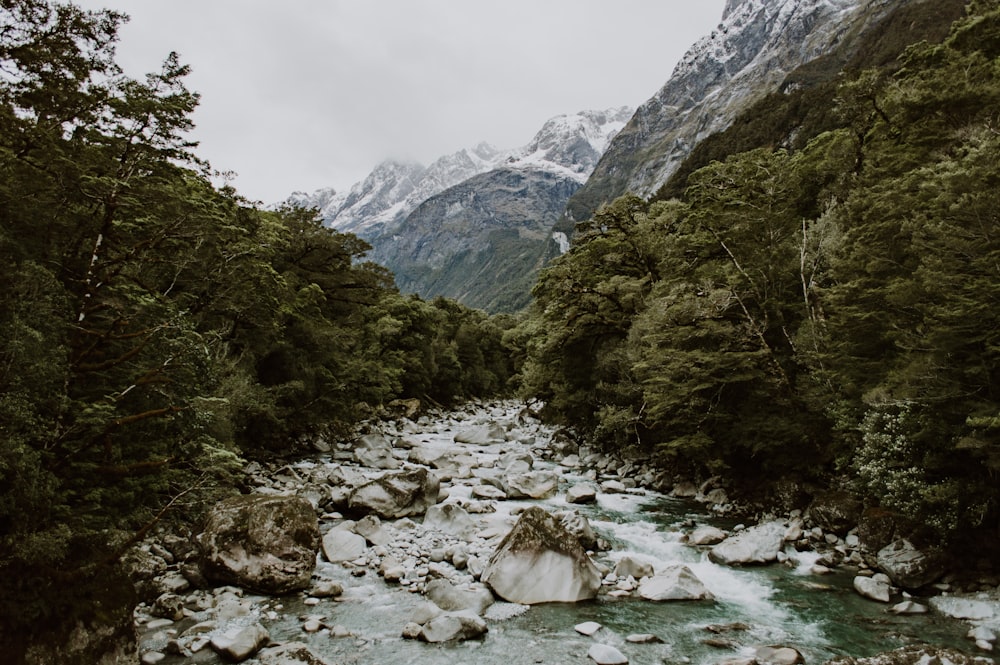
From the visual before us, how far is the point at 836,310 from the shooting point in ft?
41.3

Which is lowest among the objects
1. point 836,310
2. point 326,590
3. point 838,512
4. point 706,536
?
point 326,590

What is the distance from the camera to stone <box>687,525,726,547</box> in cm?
1271

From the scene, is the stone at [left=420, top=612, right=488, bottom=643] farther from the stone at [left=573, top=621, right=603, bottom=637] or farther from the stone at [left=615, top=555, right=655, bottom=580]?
the stone at [left=615, top=555, right=655, bottom=580]

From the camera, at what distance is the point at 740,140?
68.5 metres

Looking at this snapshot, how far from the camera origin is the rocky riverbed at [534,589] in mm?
7852

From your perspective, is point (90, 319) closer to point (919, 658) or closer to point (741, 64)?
point (919, 658)

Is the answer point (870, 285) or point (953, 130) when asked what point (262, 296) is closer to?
point (870, 285)

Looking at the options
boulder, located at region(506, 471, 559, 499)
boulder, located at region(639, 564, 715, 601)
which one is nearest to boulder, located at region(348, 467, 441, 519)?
boulder, located at region(506, 471, 559, 499)

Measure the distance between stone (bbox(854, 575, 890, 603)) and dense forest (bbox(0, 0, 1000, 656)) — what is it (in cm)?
144

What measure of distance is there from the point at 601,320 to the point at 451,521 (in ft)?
41.7

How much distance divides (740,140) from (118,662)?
3086 inches

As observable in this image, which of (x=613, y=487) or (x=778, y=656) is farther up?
(x=778, y=656)

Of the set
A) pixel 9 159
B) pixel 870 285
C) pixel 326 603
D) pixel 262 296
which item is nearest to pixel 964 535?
pixel 870 285

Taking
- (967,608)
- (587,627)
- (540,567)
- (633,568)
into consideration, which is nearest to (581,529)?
(633,568)
